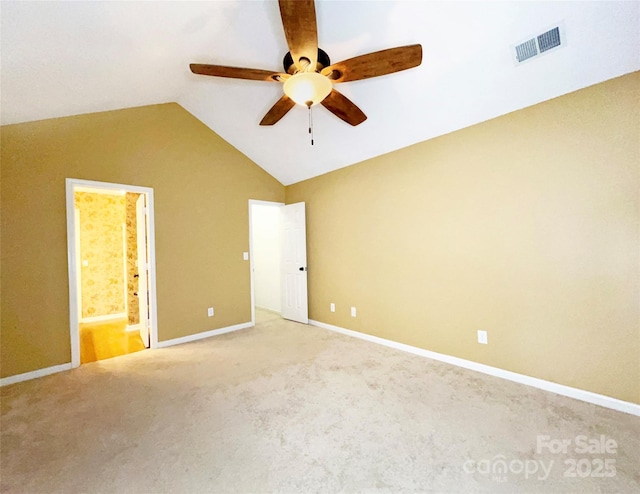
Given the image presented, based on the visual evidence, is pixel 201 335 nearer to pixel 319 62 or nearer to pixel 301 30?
pixel 319 62

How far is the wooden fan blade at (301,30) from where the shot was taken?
136 cm

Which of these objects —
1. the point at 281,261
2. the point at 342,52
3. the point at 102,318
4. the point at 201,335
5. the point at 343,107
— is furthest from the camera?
the point at 102,318

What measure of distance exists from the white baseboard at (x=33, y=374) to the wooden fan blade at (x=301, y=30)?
12.4 ft

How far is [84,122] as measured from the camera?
3.08m

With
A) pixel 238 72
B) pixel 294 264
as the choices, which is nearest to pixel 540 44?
pixel 238 72

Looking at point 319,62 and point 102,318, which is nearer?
point 319,62

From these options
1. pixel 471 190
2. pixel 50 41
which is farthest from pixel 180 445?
pixel 471 190

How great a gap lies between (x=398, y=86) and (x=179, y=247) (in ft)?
11.0

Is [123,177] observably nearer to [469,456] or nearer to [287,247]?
[287,247]

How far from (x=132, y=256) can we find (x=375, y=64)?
477 cm

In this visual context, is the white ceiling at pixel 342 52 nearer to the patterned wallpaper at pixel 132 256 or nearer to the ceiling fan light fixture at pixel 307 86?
the ceiling fan light fixture at pixel 307 86

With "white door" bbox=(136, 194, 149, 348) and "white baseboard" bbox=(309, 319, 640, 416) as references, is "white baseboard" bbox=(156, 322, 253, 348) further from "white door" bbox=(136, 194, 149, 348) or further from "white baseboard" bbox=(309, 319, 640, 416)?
"white baseboard" bbox=(309, 319, 640, 416)

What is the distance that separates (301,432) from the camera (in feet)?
6.24

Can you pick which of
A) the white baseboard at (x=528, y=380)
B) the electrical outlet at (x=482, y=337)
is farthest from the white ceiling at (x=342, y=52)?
the white baseboard at (x=528, y=380)
